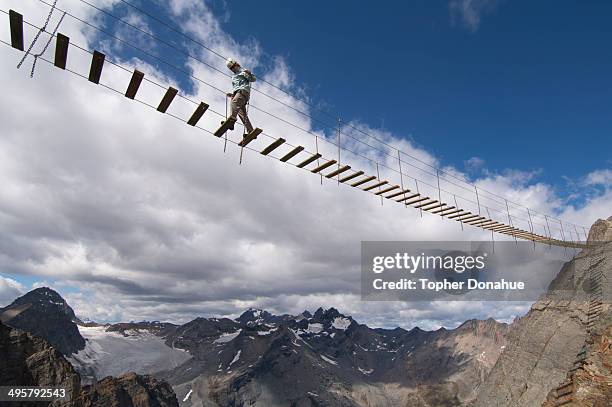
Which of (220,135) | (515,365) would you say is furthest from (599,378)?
(515,365)

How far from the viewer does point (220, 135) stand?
15.3 metres

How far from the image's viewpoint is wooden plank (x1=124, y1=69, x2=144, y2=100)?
1198 cm

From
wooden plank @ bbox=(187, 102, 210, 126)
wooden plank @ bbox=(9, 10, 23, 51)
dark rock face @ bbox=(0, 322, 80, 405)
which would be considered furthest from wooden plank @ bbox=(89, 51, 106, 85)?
dark rock face @ bbox=(0, 322, 80, 405)

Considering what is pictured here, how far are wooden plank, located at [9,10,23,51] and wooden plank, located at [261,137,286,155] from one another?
780 centimetres

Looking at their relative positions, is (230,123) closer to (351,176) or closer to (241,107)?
(241,107)

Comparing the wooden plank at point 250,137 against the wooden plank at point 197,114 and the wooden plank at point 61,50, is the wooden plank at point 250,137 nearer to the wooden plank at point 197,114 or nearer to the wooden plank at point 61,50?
the wooden plank at point 197,114

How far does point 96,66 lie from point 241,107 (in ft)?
17.6

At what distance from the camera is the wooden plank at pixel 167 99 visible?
500 inches

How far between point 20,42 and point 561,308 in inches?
6311

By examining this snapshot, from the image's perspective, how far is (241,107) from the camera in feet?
51.3

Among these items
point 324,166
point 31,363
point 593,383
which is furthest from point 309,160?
point 31,363

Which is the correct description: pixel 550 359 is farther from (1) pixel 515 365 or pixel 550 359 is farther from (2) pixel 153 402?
(2) pixel 153 402

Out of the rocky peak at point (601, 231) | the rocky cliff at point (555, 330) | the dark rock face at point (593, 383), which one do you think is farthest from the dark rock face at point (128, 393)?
the rocky peak at point (601, 231)

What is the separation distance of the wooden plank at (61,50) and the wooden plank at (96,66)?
2.26 feet
